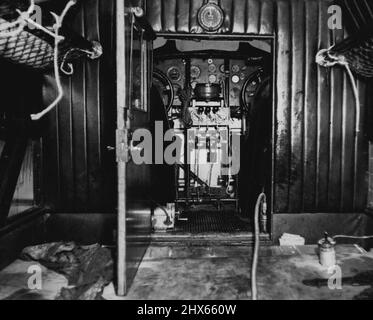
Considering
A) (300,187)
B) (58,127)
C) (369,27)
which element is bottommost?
(300,187)

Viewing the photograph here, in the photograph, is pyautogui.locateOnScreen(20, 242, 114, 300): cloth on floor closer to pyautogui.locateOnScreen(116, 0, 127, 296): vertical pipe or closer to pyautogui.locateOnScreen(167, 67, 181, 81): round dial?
pyautogui.locateOnScreen(116, 0, 127, 296): vertical pipe

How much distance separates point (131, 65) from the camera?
9.81 feet

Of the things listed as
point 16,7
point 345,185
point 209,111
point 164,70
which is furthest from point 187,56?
point 16,7

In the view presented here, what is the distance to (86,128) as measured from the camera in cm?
402

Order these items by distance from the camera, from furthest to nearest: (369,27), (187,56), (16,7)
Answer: (187,56)
(369,27)
(16,7)

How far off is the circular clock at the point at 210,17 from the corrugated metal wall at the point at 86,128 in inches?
43.1

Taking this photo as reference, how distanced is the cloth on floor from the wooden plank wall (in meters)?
2.23

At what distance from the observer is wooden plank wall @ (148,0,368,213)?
4.04 meters

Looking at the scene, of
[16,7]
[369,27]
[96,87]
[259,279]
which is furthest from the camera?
[96,87]

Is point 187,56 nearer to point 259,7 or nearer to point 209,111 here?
point 209,111

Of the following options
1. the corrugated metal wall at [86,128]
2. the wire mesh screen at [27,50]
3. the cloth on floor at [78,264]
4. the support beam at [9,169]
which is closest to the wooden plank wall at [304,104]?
the corrugated metal wall at [86,128]

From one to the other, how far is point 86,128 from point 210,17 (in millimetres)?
2031

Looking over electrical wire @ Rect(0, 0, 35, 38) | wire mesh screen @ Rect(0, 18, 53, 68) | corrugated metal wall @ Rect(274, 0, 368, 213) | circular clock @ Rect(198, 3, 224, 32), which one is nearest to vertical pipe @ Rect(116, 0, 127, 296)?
electrical wire @ Rect(0, 0, 35, 38)
